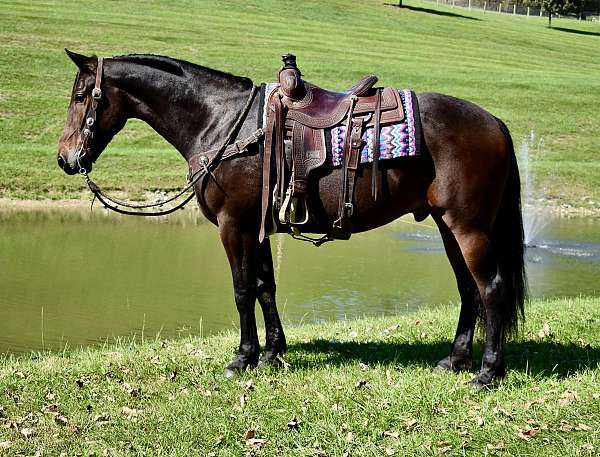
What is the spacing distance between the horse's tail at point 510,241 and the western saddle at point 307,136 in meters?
1.06

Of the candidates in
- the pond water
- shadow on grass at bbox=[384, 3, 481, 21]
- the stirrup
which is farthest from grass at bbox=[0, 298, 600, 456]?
shadow on grass at bbox=[384, 3, 481, 21]

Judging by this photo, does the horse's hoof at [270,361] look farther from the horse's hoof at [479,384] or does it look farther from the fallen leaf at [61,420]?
the fallen leaf at [61,420]

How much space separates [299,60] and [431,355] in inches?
1343

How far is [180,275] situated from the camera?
14414 millimetres

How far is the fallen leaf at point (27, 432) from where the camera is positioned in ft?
18.8

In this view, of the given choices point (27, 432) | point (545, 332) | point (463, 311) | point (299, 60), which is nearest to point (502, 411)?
point (463, 311)

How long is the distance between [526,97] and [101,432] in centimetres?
3432

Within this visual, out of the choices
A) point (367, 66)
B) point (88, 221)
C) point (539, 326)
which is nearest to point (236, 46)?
point (367, 66)

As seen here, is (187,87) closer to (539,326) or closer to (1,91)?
(539,326)

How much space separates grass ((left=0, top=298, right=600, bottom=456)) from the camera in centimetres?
550

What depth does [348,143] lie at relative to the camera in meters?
6.73

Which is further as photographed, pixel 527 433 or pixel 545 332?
pixel 545 332

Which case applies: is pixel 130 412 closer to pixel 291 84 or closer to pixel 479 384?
pixel 479 384

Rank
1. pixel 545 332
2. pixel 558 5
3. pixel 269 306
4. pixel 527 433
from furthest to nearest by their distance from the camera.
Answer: pixel 558 5 → pixel 545 332 → pixel 269 306 → pixel 527 433
